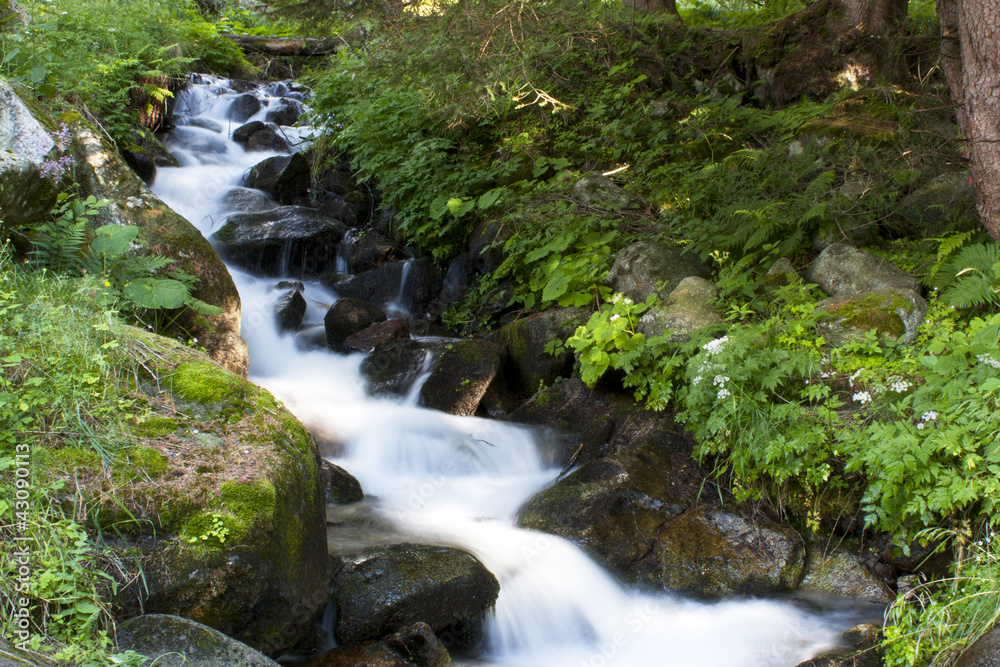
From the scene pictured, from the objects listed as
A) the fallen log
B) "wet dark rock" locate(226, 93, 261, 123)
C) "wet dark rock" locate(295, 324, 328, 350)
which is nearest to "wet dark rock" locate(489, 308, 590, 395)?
"wet dark rock" locate(295, 324, 328, 350)

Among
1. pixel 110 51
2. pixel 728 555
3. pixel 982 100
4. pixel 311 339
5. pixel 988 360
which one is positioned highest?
pixel 982 100

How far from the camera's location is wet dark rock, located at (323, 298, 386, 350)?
25.6ft

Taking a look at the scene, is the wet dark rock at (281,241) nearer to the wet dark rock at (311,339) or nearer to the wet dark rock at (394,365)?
the wet dark rock at (311,339)

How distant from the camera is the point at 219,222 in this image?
9.66 m

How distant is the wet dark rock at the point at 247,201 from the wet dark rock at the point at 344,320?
3.33m

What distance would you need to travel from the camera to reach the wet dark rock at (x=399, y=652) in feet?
10.4

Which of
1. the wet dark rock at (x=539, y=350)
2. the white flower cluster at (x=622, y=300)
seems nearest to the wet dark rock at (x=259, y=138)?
the wet dark rock at (x=539, y=350)

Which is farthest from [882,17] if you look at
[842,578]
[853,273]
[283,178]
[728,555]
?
[283,178]

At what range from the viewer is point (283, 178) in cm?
1076

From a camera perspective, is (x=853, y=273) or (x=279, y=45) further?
(x=279, y=45)

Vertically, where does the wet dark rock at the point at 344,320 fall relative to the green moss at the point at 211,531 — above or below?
below

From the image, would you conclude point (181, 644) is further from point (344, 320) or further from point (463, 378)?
point (344, 320)

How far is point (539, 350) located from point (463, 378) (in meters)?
0.82

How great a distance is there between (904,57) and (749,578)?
6.64 meters
